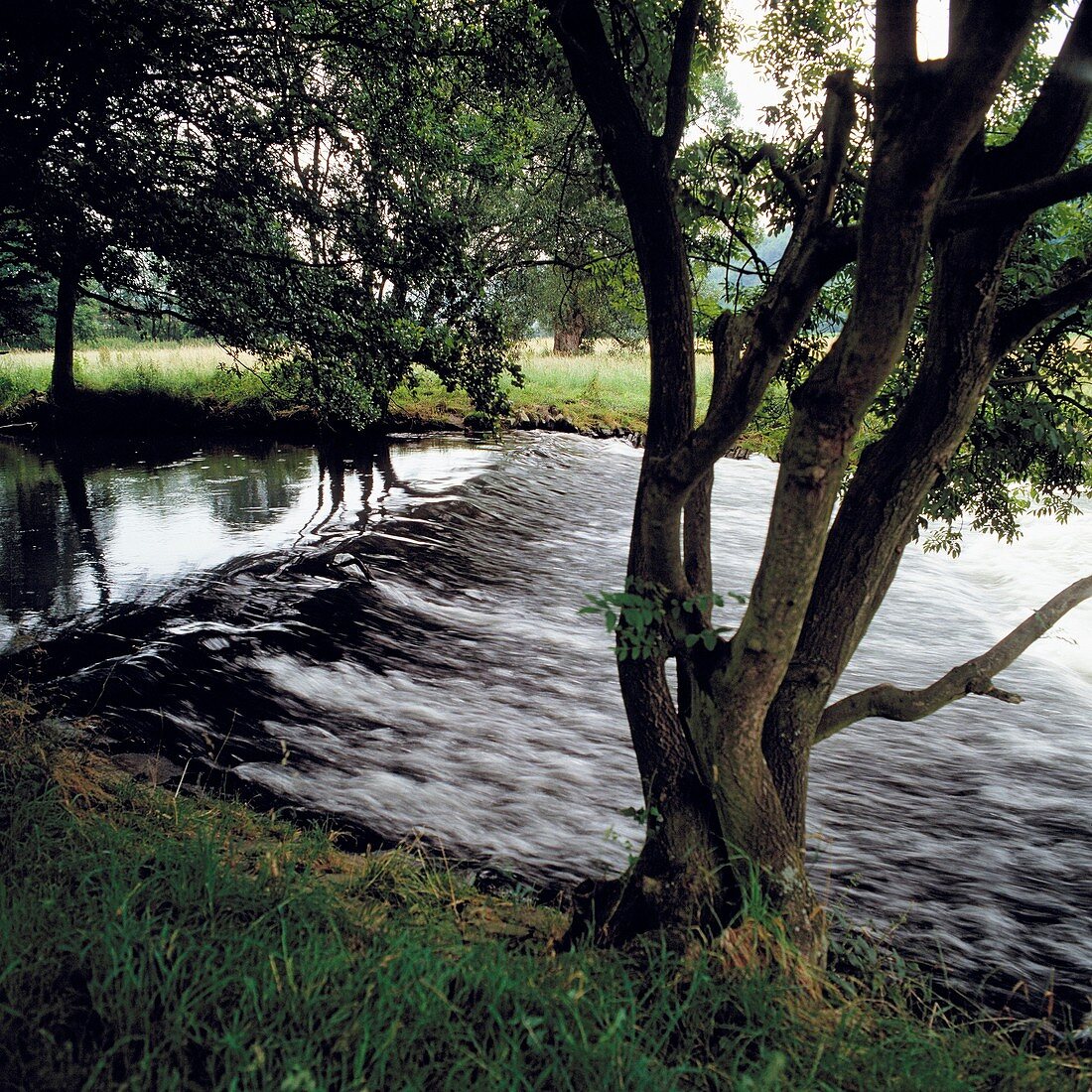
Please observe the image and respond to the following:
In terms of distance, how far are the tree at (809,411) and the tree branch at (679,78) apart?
0.04 ft

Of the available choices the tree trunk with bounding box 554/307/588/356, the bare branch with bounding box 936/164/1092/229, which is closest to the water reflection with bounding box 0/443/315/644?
the bare branch with bounding box 936/164/1092/229

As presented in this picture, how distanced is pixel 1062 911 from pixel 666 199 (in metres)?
4.53

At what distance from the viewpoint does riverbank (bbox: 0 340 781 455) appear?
2069 centimetres

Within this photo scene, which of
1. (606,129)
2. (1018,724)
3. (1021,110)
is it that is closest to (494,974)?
(606,129)

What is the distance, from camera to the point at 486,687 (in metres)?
7.32

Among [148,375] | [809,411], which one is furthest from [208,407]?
[809,411]

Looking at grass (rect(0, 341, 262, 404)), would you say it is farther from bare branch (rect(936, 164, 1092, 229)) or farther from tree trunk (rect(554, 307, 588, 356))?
bare branch (rect(936, 164, 1092, 229))

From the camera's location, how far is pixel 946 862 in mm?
5195

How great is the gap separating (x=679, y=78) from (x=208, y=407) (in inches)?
776

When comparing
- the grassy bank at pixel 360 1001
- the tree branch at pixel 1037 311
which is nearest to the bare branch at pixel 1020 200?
the tree branch at pixel 1037 311

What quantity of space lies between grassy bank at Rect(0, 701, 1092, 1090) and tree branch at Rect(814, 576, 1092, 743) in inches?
39.6

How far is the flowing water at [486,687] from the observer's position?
4.98 meters

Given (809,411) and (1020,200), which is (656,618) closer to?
(809,411)

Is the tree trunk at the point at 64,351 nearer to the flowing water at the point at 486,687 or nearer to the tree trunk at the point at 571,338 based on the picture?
the flowing water at the point at 486,687
